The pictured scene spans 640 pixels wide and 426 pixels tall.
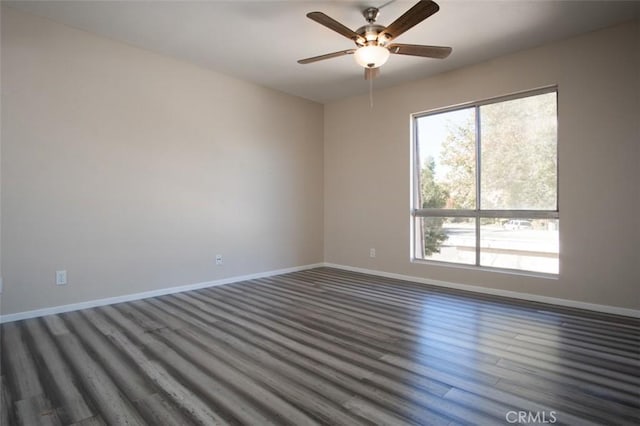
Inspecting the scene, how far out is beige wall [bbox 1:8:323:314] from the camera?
3006 mm

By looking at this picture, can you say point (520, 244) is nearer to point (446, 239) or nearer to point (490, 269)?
point (490, 269)

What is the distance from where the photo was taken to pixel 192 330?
278 centimetres

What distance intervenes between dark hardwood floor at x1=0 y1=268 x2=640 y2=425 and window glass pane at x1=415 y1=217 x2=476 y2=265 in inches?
39.1

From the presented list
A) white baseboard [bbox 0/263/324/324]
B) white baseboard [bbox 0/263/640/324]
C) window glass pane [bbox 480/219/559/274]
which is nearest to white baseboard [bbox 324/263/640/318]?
white baseboard [bbox 0/263/640/324]

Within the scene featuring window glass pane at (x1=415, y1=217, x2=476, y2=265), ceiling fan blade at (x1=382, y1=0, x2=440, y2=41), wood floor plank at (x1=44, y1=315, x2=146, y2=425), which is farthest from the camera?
window glass pane at (x1=415, y1=217, x2=476, y2=265)

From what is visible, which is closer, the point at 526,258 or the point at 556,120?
the point at 556,120

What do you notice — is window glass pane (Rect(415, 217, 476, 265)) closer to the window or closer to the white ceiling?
the window

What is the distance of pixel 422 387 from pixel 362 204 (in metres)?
3.59

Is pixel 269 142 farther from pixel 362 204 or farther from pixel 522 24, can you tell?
pixel 522 24

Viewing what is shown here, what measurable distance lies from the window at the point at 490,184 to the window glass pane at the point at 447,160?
0.01 meters

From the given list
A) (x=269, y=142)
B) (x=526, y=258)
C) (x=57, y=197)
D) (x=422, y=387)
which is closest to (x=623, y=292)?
(x=526, y=258)

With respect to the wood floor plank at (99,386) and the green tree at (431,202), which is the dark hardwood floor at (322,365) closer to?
the wood floor plank at (99,386)

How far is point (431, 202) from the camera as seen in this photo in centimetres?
463

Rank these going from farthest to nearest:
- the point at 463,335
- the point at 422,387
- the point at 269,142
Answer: the point at 269,142
the point at 463,335
the point at 422,387
